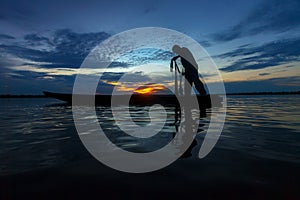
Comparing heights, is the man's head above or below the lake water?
above

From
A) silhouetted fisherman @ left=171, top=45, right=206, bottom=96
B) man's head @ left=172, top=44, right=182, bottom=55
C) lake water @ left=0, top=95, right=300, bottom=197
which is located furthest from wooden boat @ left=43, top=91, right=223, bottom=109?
lake water @ left=0, top=95, right=300, bottom=197

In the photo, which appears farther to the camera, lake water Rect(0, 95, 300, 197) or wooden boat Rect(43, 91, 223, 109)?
wooden boat Rect(43, 91, 223, 109)

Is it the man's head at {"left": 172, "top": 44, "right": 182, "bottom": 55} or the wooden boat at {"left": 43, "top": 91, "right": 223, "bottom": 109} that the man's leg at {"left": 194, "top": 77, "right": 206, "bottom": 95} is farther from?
the man's head at {"left": 172, "top": 44, "right": 182, "bottom": 55}

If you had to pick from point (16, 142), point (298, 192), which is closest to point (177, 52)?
point (16, 142)

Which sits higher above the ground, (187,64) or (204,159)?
(187,64)

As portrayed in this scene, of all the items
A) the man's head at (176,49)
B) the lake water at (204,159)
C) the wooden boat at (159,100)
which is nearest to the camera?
the lake water at (204,159)

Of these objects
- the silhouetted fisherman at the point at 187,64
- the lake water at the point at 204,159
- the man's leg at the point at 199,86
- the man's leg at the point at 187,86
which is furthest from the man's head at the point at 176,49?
the lake water at the point at 204,159

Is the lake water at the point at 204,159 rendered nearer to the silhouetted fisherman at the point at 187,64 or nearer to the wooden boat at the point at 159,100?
the wooden boat at the point at 159,100

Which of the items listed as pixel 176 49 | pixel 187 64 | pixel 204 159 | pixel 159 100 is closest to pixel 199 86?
pixel 187 64

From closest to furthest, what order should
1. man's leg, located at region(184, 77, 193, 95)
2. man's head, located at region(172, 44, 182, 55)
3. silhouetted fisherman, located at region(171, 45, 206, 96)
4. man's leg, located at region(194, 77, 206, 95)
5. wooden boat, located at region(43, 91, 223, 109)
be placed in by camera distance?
man's head, located at region(172, 44, 182, 55), wooden boat, located at region(43, 91, 223, 109), silhouetted fisherman, located at region(171, 45, 206, 96), man's leg, located at region(184, 77, 193, 95), man's leg, located at region(194, 77, 206, 95)

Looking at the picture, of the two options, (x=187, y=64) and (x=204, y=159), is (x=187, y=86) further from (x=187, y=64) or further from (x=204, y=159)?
(x=204, y=159)

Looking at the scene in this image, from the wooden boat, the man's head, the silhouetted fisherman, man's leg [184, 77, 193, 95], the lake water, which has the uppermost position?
the man's head

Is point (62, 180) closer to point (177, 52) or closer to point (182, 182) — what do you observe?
point (182, 182)

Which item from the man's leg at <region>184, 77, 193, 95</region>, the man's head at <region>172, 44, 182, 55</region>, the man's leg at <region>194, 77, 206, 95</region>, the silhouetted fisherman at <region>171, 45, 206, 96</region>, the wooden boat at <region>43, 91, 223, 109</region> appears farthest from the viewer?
the man's leg at <region>194, 77, 206, 95</region>
